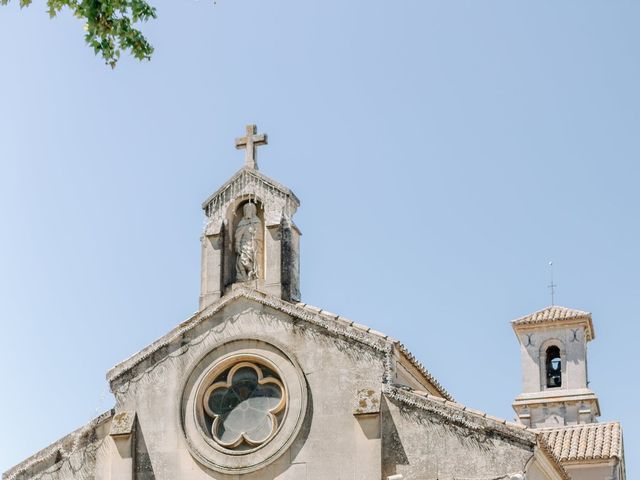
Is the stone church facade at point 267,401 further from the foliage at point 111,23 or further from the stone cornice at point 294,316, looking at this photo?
the foliage at point 111,23

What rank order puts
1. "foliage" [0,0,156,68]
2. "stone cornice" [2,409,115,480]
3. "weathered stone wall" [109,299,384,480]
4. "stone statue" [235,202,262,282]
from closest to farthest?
"foliage" [0,0,156,68]
"weathered stone wall" [109,299,384,480]
"stone cornice" [2,409,115,480]
"stone statue" [235,202,262,282]

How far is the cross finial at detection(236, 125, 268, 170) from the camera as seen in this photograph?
23672 mm

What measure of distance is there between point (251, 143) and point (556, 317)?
56.6 ft

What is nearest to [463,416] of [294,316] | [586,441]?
[294,316]

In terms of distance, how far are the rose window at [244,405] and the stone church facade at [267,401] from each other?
0.02m

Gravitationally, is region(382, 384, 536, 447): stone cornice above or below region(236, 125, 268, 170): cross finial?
below

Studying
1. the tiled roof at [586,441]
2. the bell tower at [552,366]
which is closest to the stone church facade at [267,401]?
the tiled roof at [586,441]

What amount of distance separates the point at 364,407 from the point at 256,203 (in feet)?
16.3

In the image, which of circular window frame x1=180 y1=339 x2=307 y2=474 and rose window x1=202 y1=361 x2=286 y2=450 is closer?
circular window frame x1=180 y1=339 x2=307 y2=474

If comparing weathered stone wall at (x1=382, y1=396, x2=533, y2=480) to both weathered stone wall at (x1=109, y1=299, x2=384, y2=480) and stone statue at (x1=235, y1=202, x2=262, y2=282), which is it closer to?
weathered stone wall at (x1=109, y1=299, x2=384, y2=480)

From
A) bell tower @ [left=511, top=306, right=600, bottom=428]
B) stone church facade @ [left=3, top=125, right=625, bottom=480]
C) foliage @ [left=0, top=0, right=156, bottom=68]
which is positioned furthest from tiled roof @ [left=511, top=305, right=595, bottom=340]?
foliage @ [left=0, top=0, right=156, bottom=68]

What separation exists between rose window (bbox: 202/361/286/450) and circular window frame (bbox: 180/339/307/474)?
93 millimetres

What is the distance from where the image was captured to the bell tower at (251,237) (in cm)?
2266

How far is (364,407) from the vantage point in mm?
20359
